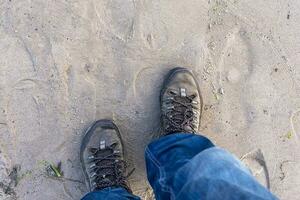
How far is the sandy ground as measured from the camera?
2.01 m

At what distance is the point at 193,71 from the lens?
2.12 meters

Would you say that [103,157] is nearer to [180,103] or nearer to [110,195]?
[110,195]

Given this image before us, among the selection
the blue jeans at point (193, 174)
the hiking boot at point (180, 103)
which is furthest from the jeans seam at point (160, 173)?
the hiking boot at point (180, 103)

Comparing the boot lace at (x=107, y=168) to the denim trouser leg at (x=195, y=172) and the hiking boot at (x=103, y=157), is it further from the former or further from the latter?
the denim trouser leg at (x=195, y=172)

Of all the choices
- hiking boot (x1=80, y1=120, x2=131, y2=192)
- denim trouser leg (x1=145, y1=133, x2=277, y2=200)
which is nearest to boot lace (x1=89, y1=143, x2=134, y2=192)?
hiking boot (x1=80, y1=120, x2=131, y2=192)

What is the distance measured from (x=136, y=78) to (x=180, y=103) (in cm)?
24

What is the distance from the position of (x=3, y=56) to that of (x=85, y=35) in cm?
37

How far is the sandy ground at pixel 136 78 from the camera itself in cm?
201

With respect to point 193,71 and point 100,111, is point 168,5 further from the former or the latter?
point 100,111

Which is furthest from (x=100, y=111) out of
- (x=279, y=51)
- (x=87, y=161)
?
(x=279, y=51)

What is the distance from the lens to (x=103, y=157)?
2.09 m

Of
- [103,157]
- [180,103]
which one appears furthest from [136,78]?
[103,157]

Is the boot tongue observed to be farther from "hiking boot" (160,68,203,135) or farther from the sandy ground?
the sandy ground

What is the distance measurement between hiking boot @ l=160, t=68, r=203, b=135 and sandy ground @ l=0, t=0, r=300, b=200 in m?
0.05
